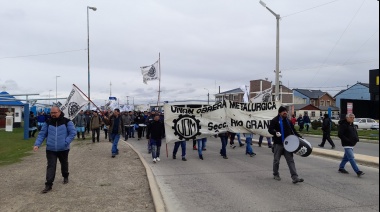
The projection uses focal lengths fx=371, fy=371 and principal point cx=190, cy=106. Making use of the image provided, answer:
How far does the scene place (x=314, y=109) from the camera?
81250 mm

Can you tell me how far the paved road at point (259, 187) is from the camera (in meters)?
6.61

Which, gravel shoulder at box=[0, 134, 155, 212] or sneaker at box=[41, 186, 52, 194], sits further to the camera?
sneaker at box=[41, 186, 52, 194]

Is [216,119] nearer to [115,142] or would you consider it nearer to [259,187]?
[115,142]

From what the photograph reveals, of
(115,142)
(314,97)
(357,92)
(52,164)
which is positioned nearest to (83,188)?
(52,164)

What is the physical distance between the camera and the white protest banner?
A: 44.2 ft

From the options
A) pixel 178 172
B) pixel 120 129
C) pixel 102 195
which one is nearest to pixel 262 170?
pixel 178 172

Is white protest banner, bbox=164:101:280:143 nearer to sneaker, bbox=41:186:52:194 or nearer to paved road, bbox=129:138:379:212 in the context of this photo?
paved road, bbox=129:138:379:212

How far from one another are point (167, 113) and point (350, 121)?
6.38m

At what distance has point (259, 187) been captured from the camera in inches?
320

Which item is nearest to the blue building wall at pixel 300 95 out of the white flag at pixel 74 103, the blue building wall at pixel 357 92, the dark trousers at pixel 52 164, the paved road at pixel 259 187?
the blue building wall at pixel 357 92

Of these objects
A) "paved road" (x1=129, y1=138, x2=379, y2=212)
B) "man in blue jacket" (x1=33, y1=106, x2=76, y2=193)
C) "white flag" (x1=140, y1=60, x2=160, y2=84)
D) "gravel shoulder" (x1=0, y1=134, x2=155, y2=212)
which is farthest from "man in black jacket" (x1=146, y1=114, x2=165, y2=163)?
"white flag" (x1=140, y1=60, x2=160, y2=84)

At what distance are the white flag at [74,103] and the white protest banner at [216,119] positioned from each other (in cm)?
466

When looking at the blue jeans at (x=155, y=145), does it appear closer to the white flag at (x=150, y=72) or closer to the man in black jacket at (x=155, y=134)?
the man in black jacket at (x=155, y=134)

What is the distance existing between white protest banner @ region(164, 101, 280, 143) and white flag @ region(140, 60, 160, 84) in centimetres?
1203
